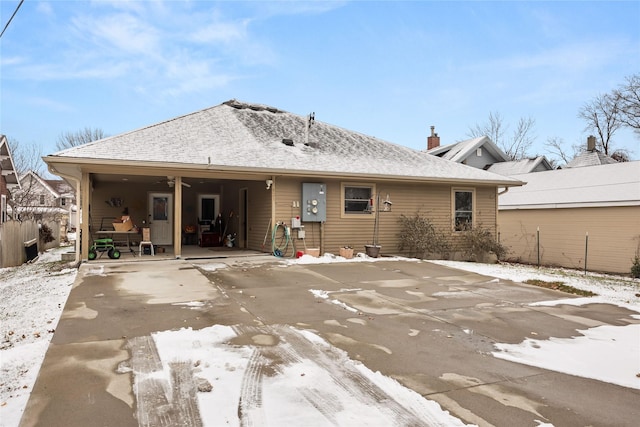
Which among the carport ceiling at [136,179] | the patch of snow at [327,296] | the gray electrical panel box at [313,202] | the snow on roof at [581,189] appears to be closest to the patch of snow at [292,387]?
the patch of snow at [327,296]

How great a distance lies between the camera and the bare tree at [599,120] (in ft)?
106

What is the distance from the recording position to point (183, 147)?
10914 mm

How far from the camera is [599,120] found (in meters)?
33.3

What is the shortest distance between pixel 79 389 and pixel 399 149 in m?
13.4

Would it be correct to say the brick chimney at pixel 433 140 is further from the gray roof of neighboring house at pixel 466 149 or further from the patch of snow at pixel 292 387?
the patch of snow at pixel 292 387

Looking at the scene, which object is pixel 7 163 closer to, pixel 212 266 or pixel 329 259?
pixel 212 266

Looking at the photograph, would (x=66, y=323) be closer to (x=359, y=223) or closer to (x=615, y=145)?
(x=359, y=223)

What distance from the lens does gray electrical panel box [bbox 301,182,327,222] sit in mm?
11477

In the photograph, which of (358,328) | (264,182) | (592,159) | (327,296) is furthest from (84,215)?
(592,159)

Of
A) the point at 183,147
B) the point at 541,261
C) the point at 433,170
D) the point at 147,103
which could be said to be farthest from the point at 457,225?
the point at 147,103

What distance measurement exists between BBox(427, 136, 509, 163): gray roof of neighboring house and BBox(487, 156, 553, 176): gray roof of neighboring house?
119 centimetres

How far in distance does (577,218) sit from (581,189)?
1375mm

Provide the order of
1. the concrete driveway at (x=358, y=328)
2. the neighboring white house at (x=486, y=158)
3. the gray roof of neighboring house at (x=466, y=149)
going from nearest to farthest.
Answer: the concrete driveway at (x=358, y=328)
the neighboring white house at (x=486, y=158)
the gray roof of neighboring house at (x=466, y=149)

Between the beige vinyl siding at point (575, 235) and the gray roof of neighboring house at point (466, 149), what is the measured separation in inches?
286
